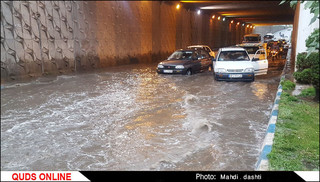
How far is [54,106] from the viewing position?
8727 mm

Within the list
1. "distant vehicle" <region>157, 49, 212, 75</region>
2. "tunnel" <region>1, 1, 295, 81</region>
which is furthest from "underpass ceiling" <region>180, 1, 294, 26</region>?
"distant vehicle" <region>157, 49, 212, 75</region>

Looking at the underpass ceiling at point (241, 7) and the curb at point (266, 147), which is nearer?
the curb at point (266, 147)

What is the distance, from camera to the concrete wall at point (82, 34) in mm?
13141

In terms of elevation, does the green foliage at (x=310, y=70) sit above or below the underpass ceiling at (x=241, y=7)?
below

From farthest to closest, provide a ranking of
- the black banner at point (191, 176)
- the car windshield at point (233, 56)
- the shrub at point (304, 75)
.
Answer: the car windshield at point (233, 56), the shrub at point (304, 75), the black banner at point (191, 176)

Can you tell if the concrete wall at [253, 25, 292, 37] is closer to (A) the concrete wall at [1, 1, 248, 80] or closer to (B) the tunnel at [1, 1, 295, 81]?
(B) the tunnel at [1, 1, 295, 81]

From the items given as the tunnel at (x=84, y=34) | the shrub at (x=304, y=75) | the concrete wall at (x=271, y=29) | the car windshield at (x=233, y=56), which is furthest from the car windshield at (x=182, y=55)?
the concrete wall at (x=271, y=29)

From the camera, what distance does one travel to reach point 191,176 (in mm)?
4078

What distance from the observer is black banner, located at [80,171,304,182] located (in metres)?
3.72

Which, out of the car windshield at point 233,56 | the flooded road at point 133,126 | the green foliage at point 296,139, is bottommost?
the flooded road at point 133,126

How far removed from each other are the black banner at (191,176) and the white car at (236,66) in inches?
348

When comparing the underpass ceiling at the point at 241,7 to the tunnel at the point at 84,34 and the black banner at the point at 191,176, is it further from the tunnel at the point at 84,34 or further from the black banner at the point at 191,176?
the black banner at the point at 191,176

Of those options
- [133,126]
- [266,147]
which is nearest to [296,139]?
[266,147]

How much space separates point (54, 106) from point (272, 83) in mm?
9196
